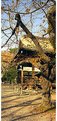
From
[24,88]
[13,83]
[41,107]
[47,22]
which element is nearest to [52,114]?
[41,107]

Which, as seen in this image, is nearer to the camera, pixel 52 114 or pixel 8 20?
pixel 8 20

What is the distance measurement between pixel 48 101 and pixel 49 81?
0.50 metres

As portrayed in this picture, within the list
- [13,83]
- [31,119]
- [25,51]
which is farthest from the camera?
[13,83]

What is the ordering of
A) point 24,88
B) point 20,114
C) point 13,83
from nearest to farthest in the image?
1. point 20,114
2. point 24,88
3. point 13,83

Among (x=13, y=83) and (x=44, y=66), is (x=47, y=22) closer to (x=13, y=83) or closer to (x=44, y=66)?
(x=44, y=66)

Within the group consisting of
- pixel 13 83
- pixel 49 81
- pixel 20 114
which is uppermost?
pixel 49 81

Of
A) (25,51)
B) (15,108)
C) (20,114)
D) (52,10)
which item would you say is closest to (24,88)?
(25,51)

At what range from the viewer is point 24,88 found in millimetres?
11312

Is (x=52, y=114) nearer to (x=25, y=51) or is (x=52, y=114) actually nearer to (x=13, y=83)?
(x=25, y=51)

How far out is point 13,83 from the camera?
539 inches

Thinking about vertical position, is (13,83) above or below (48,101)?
below

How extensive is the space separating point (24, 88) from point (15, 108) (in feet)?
14.6

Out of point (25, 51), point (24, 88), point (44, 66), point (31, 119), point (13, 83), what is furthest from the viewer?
point (13, 83)

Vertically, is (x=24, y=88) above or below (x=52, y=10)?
below
